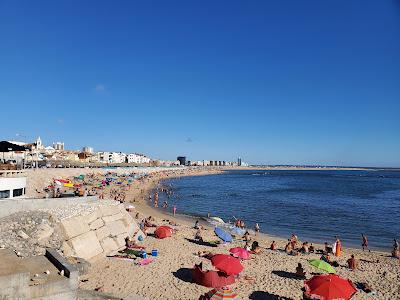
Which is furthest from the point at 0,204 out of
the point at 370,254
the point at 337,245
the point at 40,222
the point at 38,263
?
the point at 370,254

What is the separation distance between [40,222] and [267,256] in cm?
1283

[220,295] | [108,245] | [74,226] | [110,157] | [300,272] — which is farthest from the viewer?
[110,157]

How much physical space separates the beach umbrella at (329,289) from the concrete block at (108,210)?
12.5 meters

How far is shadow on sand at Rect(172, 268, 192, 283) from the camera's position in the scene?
1491 centimetres

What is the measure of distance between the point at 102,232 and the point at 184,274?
5.67 metres

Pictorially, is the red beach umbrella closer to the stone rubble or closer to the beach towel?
the stone rubble

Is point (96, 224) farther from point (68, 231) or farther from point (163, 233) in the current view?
point (163, 233)

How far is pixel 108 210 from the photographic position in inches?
792

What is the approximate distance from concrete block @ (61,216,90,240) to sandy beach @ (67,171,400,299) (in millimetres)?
1889

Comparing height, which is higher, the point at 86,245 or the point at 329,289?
the point at 86,245

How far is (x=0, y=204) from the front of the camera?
15.2 meters

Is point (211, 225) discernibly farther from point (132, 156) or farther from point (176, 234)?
point (132, 156)

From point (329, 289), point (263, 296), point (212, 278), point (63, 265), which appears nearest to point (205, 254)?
point (212, 278)

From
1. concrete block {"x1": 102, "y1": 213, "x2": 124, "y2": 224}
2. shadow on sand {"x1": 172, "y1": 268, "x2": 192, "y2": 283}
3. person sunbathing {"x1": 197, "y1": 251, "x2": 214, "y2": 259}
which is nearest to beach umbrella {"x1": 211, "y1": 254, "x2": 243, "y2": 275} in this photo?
shadow on sand {"x1": 172, "y1": 268, "x2": 192, "y2": 283}
